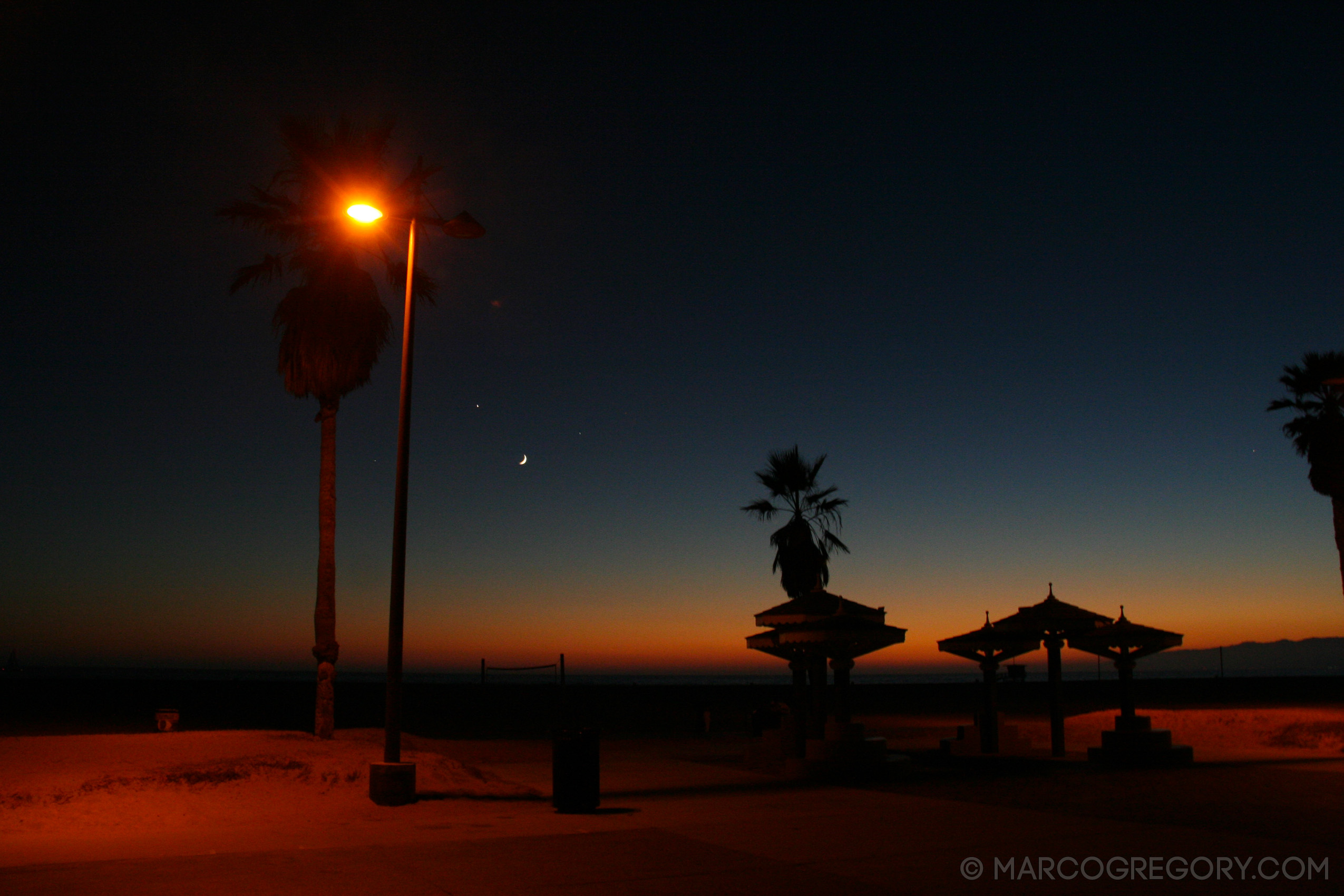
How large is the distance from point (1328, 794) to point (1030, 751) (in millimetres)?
7658

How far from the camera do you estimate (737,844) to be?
34.5ft

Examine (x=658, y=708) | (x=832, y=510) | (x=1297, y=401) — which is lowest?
(x=658, y=708)

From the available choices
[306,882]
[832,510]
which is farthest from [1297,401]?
[306,882]

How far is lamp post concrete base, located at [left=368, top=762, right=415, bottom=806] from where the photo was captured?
13.0 m

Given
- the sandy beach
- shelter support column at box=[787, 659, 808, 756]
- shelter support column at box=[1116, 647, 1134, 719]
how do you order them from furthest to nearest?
shelter support column at box=[1116, 647, 1134, 719], shelter support column at box=[787, 659, 808, 756], the sandy beach

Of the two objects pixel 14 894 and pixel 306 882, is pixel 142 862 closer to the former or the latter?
pixel 14 894

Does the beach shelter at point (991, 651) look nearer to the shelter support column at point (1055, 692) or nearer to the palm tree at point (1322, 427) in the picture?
the shelter support column at point (1055, 692)

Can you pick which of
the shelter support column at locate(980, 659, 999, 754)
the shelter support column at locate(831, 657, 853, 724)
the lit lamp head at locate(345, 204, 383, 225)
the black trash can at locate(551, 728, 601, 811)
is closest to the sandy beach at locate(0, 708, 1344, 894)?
the black trash can at locate(551, 728, 601, 811)

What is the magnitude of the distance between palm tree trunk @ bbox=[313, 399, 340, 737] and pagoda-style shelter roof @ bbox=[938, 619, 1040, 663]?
1253cm

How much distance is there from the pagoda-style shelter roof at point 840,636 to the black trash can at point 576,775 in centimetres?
671

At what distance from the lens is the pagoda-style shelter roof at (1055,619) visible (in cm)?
2072

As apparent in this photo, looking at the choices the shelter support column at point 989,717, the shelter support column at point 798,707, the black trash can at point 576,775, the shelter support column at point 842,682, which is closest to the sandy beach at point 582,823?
the black trash can at point 576,775

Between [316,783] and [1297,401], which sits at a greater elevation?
[1297,401]

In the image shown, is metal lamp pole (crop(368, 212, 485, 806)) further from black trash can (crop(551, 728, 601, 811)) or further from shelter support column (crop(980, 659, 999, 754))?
shelter support column (crop(980, 659, 999, 754))
